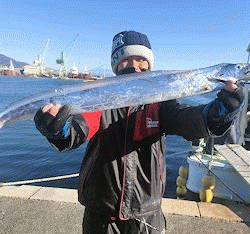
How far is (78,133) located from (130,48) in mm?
1026

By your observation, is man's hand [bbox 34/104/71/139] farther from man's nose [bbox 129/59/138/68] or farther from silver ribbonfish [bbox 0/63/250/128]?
man's nose [bbox 129/59/138/68]

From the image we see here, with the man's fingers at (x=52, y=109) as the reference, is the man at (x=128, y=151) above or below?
below

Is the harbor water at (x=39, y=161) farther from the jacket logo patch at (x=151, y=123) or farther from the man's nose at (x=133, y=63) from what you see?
the jacket logo patch at (x=151, y=123)

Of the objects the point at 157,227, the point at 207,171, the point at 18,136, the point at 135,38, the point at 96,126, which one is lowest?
the point at 18,136

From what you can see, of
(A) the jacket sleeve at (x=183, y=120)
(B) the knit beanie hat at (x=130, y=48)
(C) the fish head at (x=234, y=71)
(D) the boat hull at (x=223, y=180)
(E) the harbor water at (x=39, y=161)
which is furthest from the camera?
(E) the harbor water at (x=39, y=161)

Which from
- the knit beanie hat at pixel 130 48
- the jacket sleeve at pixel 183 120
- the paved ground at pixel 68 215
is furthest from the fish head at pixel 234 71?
the paved ground at pixel 68 215

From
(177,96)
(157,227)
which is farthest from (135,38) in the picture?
(157,227)

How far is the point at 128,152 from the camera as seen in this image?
212 cm

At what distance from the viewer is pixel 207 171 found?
289 inches

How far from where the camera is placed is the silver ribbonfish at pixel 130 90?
221cm

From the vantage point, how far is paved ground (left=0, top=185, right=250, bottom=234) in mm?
3910

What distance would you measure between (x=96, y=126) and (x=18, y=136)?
15.5 m

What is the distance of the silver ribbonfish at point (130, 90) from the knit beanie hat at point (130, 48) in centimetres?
28

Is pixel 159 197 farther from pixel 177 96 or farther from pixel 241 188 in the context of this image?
pixel 241 188
